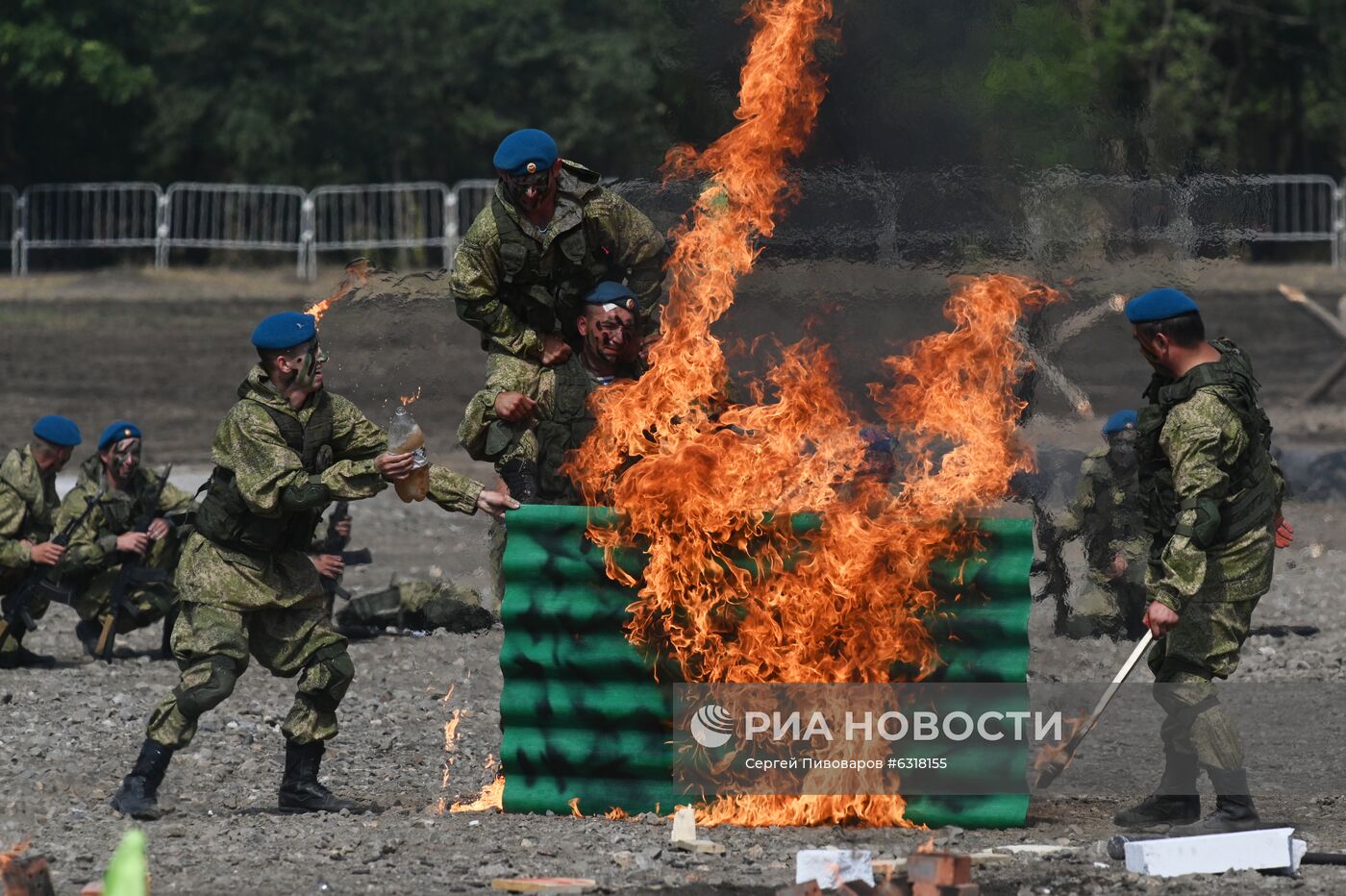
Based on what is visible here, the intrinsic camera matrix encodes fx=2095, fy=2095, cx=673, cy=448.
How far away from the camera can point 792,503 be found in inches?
288

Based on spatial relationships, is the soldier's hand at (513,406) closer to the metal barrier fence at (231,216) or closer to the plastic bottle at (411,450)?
the plastic bottle at (411,450)

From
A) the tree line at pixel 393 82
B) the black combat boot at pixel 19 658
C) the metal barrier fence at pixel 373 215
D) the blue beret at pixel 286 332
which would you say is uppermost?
the tree line at pixel 393 82

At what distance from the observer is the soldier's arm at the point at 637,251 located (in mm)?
A: 8391

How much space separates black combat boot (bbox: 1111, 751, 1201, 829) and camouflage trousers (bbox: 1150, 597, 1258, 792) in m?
0.11

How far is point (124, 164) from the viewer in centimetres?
3275

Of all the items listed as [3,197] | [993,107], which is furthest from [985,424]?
[3,197]

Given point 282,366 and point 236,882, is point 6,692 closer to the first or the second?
point 282,366

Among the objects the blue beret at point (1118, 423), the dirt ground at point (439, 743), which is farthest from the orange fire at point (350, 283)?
the blue beret at point (1118, 423)

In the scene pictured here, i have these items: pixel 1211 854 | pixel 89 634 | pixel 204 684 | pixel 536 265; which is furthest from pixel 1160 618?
pixel 89 634

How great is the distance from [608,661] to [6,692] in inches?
177

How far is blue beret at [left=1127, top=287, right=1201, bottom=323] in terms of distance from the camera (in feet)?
23.9

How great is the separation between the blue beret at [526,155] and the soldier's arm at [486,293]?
0.29 meters

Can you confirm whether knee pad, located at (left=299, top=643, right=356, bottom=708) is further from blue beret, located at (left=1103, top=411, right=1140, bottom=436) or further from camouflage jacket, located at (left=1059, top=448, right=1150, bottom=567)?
blue beret, located at (left=1103, top=411, right=1140, bottom=436)

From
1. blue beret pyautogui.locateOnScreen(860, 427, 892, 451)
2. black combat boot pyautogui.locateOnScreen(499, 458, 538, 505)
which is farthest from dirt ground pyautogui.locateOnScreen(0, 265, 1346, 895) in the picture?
black combat boot pyautogui.locateOnScreen(499, 458, 538, 505)
